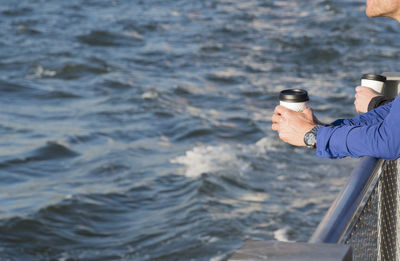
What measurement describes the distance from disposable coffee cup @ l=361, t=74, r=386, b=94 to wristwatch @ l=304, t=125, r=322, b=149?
845mm

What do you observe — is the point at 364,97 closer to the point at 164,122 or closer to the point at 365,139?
the point at 365,139

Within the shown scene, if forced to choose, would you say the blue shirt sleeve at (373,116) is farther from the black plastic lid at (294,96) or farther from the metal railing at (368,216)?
the black plastic lid at (294,96)

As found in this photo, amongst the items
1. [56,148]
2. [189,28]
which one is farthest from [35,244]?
[189,28]

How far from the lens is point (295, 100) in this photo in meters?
3.20

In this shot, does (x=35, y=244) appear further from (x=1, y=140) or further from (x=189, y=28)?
(x=189, y=28)

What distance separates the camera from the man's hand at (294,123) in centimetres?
323

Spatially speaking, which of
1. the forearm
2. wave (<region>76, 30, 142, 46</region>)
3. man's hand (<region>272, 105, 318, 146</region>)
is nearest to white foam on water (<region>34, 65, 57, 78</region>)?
wave (<region>76, 30, 142, 46</region>)

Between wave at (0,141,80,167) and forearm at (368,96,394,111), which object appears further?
wave at (0,141,80,167)

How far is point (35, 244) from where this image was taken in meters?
9.59

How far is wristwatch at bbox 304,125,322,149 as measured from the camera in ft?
10.4

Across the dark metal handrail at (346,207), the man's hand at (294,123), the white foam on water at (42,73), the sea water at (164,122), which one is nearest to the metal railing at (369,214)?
the dark metal handrail at (346,207)

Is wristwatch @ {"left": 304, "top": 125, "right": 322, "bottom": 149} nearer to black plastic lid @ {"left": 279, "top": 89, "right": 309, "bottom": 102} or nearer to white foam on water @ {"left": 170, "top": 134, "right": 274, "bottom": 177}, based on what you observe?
black plastic lid @ {"left": 279, "top": 89, "right": 309, "bottom": 102}

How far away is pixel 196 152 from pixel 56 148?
9.08 ft

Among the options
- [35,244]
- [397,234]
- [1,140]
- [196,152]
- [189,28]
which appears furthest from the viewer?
[189,28]
